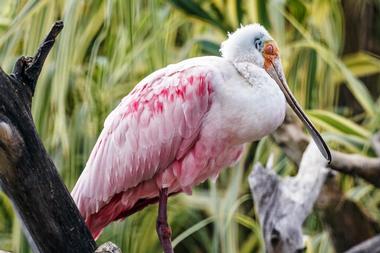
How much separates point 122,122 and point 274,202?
0.44 metres

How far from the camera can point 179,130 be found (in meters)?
3.02

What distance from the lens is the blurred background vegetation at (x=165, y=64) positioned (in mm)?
3760

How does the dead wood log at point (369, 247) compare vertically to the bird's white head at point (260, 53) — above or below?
below

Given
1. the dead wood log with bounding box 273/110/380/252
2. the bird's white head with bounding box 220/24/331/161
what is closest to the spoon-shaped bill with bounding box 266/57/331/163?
the bird's white head with bounding box 220/24/331/161

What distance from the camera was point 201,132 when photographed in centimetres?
298

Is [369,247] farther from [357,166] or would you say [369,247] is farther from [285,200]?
[285,200]

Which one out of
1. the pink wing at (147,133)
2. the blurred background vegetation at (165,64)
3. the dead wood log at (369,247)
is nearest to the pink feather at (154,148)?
the pink wing at (147,133)

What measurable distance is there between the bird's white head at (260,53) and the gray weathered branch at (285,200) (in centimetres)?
16

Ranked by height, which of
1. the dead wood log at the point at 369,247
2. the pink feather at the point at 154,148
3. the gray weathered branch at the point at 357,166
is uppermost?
the pink feather at the point at 154,148

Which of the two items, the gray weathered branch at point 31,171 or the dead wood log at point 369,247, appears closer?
the gray weathered branch at point 31,171

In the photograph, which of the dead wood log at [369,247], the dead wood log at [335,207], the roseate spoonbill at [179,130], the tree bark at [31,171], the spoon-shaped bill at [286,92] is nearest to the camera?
the tree bark at [31,171]

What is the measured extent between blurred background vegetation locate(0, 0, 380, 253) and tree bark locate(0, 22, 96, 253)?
3.92 feet

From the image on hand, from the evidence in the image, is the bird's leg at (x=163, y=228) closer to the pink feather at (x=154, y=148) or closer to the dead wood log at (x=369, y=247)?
the pink feather at (x=154, y=148)

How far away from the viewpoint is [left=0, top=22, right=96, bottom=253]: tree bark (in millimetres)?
2156
